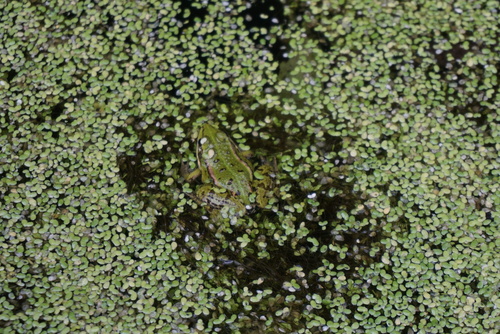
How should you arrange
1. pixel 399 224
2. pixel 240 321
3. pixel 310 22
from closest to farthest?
pixel 240 321 → pixel 399 224 → pixel 310 22

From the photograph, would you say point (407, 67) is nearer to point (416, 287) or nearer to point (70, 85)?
point (416, 287)

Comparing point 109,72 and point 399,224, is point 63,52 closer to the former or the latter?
point 109,72

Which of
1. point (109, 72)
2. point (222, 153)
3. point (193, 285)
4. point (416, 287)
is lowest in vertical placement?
point (416, 287)

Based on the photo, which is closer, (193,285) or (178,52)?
(193,285)

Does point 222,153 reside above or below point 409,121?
above

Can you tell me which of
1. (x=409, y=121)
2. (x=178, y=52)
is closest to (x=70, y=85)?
(x=178, y=52)

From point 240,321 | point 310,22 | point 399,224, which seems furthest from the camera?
point 310,22

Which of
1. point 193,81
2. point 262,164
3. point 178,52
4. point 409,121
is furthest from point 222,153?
point 409,121
